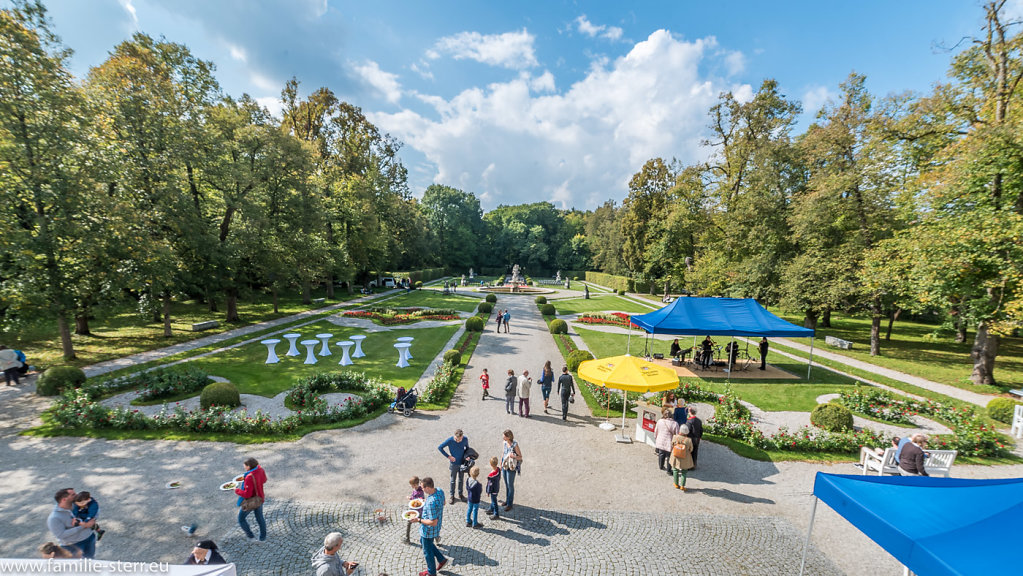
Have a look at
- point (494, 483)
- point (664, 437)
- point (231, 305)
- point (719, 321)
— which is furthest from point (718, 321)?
point (231, 305)

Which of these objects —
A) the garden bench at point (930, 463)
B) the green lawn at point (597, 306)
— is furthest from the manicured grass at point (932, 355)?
the green lawn at point (597, 306)

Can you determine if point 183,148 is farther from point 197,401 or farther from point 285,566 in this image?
point 285,566

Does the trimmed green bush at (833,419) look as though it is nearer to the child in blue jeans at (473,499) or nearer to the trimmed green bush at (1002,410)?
the trimmed green bush at (1002,410)

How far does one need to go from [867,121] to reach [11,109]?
125ft

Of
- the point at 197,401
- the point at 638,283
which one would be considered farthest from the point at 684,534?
the point at 638,283

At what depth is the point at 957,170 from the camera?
→ 15.0 meters

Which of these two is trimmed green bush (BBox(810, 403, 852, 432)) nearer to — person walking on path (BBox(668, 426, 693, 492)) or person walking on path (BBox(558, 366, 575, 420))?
person walking on path (BBox(668, 426, 693, 492))

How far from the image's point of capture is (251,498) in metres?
6.22

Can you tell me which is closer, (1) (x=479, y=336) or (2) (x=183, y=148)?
(2) (x=183, y=148)

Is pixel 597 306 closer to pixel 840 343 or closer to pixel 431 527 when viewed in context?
pixel 840 343

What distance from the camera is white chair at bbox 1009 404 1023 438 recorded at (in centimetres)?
1106

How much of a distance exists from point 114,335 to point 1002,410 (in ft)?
128

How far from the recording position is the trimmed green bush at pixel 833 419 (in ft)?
35.3

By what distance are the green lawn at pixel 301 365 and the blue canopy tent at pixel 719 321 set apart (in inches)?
413
